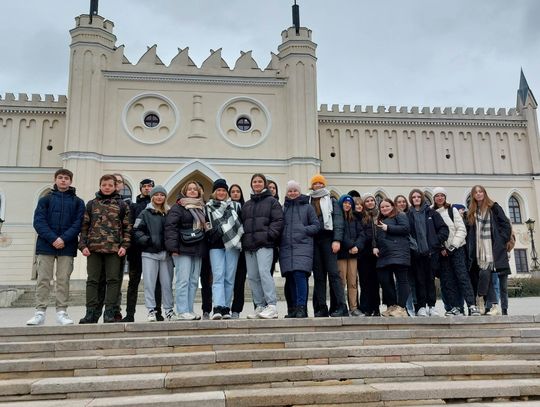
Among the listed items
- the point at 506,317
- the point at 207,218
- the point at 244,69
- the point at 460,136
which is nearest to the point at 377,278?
the point at 506,317

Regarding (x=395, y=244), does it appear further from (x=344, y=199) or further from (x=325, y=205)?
(x=325, y=205)

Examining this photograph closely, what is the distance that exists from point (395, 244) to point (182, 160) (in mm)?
17552

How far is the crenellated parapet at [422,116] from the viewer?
27.3 metres

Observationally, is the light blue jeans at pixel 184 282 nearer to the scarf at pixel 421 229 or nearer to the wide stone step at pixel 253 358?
A: the wide stone step at pixel 253 358

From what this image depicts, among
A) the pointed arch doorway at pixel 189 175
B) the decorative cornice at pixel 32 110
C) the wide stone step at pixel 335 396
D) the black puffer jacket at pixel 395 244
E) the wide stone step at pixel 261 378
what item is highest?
the decorative cornice at pixel 32 110

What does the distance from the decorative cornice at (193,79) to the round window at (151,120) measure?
1.76 m

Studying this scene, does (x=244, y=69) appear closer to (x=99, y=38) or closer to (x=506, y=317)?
(x=99, y=38)

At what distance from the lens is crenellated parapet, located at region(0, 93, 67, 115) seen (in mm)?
24578

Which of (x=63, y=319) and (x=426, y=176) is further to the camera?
(x=426, y=176)

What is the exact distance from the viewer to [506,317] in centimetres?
646

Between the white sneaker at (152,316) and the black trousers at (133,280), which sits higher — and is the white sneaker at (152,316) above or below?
below

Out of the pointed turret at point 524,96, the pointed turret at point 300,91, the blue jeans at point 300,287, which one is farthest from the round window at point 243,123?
the blue jeans at point 300,287

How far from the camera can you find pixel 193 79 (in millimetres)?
24094

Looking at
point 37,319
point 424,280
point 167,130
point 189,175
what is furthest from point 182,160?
point 424,280
